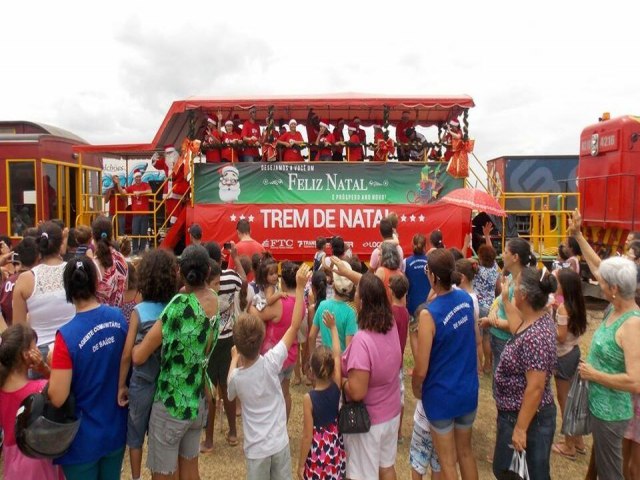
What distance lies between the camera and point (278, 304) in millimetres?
4316

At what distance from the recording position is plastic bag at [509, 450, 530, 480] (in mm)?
2959

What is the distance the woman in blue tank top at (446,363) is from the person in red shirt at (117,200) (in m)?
8.02

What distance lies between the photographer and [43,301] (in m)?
3.85

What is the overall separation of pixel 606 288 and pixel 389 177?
7.09 m

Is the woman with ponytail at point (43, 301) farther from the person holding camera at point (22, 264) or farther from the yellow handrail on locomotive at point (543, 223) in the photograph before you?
the yellow handrail on locomotive at point (543, 223)

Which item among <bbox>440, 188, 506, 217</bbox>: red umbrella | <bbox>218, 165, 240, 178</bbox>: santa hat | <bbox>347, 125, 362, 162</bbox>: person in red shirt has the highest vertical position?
<bbox>347, 125, 362, 162</bbox>: person in red shirt

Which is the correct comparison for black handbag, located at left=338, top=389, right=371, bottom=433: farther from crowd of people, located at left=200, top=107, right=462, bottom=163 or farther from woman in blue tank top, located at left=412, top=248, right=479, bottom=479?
crowd of people, located at left=200, top=107, right=462, bottom=163

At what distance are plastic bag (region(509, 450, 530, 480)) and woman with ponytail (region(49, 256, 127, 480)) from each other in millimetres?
2284

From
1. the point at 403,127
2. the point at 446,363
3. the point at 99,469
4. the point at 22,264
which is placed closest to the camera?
the point at 99,469

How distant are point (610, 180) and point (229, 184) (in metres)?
8.23

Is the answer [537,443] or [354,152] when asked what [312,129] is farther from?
[537,443]

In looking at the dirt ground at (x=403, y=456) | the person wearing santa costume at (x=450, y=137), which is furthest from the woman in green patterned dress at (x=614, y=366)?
the person wearing santa costume at (x=450, y=137)

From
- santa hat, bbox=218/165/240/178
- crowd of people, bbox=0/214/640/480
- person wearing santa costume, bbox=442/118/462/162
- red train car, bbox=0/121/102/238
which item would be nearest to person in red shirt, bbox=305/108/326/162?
santa hat, bbox=218/165/240/178

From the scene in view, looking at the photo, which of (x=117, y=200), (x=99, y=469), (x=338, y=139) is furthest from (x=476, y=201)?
(x=117, y=200)
